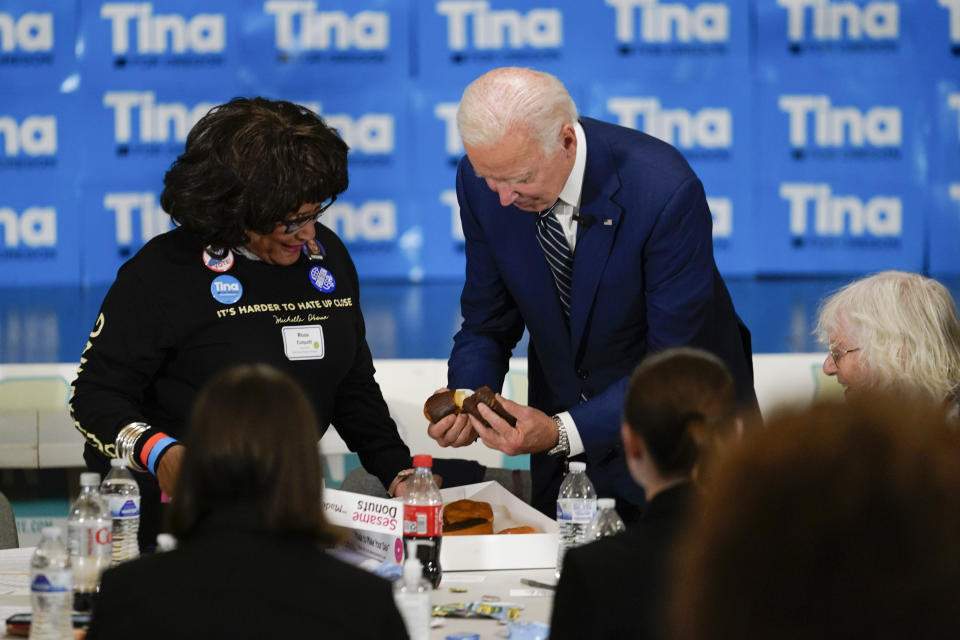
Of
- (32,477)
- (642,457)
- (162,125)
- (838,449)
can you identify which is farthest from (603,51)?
(838,449)

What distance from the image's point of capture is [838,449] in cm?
79

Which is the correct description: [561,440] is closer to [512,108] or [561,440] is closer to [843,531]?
[512,108]

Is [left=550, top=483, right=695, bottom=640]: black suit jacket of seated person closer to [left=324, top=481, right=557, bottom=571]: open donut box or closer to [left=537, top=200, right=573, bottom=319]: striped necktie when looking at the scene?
[left=324, top=481, right=557, bottom=571]: open donut box

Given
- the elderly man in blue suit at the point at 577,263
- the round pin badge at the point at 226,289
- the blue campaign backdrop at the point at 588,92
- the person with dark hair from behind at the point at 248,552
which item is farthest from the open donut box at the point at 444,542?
the blue campaign backdrop at the point at 588,92

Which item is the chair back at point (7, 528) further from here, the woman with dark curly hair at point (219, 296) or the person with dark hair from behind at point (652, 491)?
the person with dark hair from behind at point (652, 491)

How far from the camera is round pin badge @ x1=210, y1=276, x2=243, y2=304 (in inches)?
108

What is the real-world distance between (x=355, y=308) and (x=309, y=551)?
1.65 m

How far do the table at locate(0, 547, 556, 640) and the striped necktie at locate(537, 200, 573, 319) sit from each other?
0.79 meters

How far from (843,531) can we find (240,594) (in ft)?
2.38

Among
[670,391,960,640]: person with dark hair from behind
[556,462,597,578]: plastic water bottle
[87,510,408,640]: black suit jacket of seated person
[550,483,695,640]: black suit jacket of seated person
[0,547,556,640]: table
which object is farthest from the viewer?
[556,462,597,578]: plastic water bottle

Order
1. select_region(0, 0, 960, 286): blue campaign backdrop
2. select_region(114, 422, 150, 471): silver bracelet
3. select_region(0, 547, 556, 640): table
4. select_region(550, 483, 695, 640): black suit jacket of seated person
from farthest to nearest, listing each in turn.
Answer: select_region(0, 0, 960, 286): blue campaign backdrop < select_region(114, 422, 150, 471): silver bracelet < select_region(0, 547, 556, 640): table < select_region(550, 483, 695, 640): black suit jacket of seated person

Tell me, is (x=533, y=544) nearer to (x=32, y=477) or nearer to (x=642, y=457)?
(x=642, y=457)

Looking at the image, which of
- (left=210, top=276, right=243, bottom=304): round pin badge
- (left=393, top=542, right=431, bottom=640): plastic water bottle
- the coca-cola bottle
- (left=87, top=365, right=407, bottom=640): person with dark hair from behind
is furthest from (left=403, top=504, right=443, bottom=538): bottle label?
(left=87, top=365, right=407, bottom=640): person with dark hair from behind

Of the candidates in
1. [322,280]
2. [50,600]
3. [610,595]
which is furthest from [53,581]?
[322,280]
